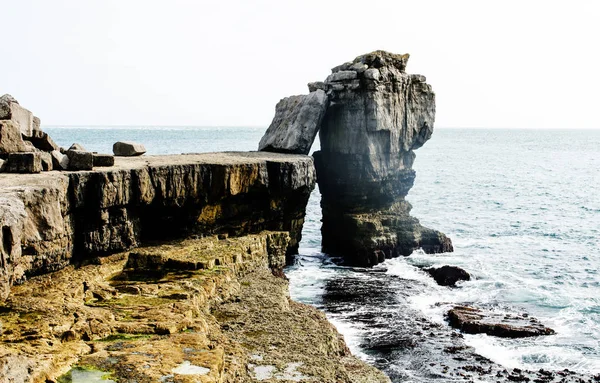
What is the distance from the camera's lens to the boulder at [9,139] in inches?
921

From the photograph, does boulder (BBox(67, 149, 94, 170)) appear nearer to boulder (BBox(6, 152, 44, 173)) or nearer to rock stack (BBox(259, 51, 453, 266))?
boulder (BBox(6, 152, 44, 173))

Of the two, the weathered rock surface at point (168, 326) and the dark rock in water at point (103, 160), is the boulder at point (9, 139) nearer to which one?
the dark rock in water at point (103, 160)

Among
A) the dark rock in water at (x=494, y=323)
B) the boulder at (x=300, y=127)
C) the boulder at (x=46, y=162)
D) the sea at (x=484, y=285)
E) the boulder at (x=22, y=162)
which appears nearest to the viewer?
the boulder at (x=22, y=162)

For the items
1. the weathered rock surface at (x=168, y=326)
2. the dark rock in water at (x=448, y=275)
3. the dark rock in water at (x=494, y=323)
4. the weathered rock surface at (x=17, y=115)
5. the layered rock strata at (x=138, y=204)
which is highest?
the weathered rock surface at (x=17, y=115)

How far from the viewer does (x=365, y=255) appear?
4128 cm

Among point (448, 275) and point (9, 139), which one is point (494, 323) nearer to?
point (448, 275)

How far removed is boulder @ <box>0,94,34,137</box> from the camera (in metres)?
24.5

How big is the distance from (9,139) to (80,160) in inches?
102

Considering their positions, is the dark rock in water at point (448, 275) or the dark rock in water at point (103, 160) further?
the dark rock in water at point (448, 275)

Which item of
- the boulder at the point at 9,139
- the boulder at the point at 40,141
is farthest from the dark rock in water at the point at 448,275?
the boulder at the point at 9,139

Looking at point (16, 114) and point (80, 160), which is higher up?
point (16, 114)

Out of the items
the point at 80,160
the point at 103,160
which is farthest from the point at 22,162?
the point at 103,160

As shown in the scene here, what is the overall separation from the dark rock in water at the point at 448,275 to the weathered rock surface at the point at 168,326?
15296mm

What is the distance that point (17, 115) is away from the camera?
25.0 m
